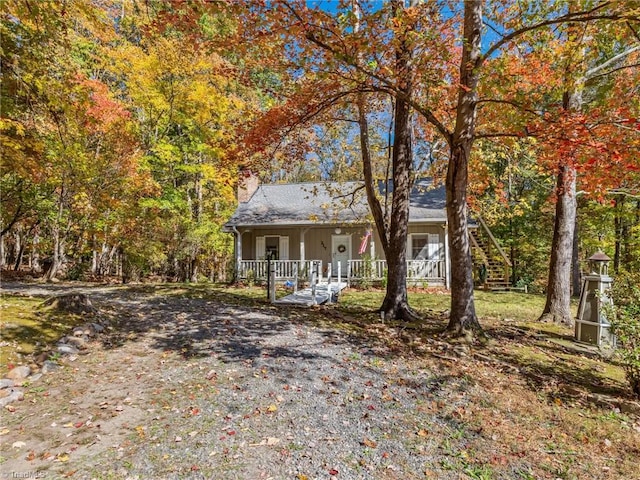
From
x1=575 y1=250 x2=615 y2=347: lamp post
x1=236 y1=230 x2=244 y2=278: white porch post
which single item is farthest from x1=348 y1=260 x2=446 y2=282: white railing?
x1=575 y1=250 x2=615 y2=347: lamp post

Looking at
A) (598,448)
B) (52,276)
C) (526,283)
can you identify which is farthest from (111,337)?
(526,283)

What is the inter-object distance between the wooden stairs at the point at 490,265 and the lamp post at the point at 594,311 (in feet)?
28.6

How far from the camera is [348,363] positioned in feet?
17.4

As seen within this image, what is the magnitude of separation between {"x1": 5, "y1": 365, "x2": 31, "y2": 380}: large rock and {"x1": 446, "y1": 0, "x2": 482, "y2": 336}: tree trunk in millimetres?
6329

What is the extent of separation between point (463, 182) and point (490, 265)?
1312cm

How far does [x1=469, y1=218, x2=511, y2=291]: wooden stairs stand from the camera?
1658 cm

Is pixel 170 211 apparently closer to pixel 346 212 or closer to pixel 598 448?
pixel 346 212

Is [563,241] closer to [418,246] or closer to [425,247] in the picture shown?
[425,247]

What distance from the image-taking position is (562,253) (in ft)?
28.0

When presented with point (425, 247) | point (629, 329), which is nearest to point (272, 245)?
point (425, 247)

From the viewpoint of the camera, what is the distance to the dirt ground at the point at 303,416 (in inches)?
120

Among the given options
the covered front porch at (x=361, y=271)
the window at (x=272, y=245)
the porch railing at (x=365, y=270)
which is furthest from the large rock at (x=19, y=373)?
the window at (x=272, y=245)

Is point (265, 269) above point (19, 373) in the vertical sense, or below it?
above

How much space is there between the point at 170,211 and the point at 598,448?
16.9 m
